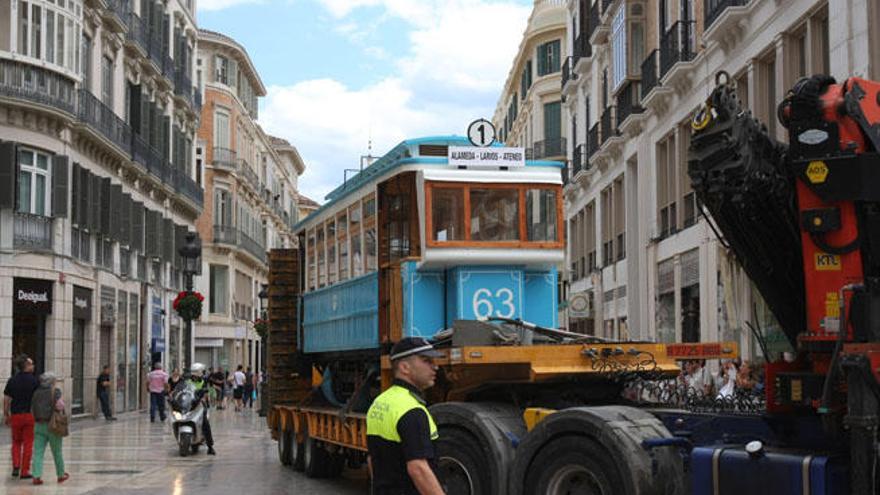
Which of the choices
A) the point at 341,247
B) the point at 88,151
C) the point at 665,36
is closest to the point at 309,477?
the point at 341,247

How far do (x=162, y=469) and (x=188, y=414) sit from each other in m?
3.04

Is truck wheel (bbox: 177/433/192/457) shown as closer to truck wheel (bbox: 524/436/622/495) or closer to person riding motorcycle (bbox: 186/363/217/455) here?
person riding motorcycle (bbox: 186/363/217/455)

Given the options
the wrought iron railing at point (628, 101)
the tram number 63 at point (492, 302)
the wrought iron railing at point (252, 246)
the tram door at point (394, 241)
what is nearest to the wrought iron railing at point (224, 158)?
the wrought iron railing at point (252, 246)

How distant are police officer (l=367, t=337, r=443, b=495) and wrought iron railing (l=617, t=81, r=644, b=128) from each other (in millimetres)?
26892

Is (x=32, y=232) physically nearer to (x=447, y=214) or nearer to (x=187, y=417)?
(x=187, y=417)

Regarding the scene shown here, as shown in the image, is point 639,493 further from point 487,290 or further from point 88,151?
point 88,151

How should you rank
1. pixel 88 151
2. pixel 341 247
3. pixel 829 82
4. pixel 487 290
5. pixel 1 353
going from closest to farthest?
pixel 829 82 < pixel 487 290 < pixel 341 247 < pixel 1 353 < pixel 88 151

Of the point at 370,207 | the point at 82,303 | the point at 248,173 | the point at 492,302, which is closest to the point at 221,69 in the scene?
the point at 248,173

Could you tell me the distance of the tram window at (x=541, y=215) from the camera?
13.8 meters

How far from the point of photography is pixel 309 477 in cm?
1758

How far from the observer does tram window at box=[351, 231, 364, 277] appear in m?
15.3

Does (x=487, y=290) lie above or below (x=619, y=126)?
below

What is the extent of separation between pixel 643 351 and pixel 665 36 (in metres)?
19.6

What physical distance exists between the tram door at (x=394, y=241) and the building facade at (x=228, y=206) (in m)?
49.5
